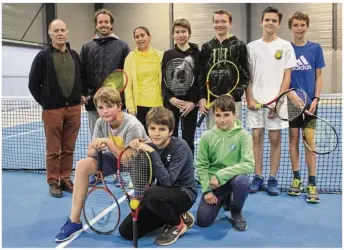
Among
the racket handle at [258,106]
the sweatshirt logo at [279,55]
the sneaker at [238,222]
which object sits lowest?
the sneaker at [238,222]

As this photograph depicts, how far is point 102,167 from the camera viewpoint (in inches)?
105

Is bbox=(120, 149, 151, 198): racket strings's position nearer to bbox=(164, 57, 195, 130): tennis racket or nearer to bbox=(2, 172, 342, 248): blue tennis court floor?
bbox=(2, 172, 342, 248): blue tennis court floor

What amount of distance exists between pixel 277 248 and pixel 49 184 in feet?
7.00

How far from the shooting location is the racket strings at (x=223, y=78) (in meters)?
3.30

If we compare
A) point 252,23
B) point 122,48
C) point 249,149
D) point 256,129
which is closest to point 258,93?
point 256,129

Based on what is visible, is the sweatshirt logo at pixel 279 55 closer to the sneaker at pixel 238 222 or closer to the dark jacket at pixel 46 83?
the sneaker at pixel 238 222

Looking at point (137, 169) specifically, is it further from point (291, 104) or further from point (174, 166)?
point (291, 104)

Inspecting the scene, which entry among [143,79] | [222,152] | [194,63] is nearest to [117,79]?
[143,79]

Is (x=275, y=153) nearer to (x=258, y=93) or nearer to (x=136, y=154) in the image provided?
(x=258, y=93)

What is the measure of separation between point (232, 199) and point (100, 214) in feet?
3.05

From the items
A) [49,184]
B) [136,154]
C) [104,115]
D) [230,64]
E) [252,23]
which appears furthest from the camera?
[252,23]

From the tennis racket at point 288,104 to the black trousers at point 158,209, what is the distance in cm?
112

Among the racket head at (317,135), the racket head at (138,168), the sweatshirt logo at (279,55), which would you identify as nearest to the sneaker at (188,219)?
the racket head at (138,168)

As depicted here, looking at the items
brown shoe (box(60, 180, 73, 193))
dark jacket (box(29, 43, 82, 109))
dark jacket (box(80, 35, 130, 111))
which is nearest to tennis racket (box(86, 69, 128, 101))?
dark jacket (box(80, 35, 130, 111))
